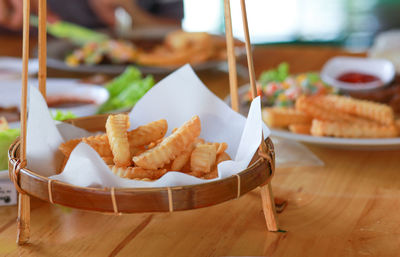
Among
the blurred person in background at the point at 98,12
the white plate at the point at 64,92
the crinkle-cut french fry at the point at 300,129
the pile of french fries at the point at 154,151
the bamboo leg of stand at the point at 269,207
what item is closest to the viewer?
the pile of french fries at the point at 154,151

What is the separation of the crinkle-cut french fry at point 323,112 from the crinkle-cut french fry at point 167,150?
0.64 metres

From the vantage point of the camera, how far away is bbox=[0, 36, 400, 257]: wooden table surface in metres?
0.96

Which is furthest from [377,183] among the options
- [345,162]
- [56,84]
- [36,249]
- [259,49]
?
[259,49]

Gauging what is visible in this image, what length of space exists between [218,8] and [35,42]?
426cm

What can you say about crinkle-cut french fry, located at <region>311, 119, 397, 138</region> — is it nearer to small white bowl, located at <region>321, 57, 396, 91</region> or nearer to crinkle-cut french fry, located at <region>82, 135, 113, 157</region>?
small white bowl, located at <region>321, 57, 396, 91</region>

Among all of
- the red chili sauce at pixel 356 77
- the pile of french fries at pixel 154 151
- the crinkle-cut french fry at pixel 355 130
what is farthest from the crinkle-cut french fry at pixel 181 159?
the red chili sauce at pixel 356 77

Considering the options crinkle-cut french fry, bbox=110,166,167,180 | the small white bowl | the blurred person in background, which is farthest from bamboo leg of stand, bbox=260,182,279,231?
the blurred person in background

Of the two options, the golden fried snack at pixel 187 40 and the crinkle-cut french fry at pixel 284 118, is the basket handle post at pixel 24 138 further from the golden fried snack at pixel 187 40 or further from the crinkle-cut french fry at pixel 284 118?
the golden fried snack at pixel 187 40

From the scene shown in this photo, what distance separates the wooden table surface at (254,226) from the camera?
0.96 m

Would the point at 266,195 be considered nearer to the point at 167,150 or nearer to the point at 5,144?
the point at 167,150

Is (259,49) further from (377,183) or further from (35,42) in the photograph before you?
(377,183)

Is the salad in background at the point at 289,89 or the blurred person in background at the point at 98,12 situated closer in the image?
the salad in background at the point at 289,89

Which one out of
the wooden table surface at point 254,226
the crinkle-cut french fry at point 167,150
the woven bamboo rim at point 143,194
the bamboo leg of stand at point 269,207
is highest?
the crinkle-cut french fry at point 167,150

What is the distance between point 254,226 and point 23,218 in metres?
0.46
